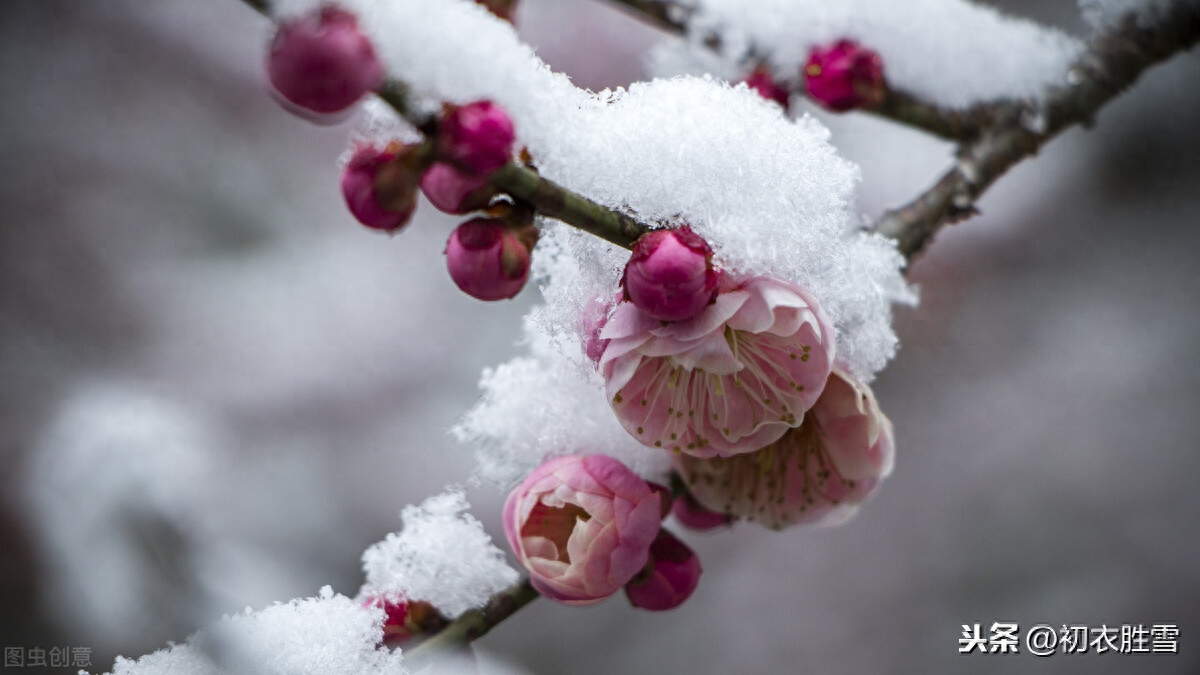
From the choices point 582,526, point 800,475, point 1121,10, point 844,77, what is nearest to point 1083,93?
point 1121,10

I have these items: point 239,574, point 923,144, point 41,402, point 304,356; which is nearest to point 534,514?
point 239,574

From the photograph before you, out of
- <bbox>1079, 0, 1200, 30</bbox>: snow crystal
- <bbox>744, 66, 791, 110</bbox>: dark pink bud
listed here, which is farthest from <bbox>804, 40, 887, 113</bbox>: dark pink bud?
<bbox>1079, 0, 1200, 30</bbox>: snow crystal

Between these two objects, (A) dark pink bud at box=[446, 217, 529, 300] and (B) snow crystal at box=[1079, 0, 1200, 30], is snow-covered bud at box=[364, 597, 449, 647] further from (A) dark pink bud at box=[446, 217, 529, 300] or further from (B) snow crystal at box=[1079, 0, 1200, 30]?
(B) snow crystal at box=[1079, 0, 1200, 30]

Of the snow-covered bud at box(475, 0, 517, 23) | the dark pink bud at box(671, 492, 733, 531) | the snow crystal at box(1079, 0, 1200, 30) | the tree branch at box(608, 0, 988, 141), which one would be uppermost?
the snow crystal at box(1079, 0, 1200, 30)

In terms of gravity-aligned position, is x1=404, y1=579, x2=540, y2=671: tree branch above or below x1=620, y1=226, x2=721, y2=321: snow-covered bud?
below

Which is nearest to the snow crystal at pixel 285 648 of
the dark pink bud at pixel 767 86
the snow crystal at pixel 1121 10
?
the dark pink bud at pixel 767 86

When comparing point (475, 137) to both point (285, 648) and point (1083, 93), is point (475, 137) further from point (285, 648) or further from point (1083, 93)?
point (1083, 93)

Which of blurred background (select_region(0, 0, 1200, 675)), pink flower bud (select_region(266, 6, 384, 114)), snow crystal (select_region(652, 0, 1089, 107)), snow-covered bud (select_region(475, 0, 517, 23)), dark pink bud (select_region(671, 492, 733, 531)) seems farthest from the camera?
blurred background (select_region(0, 0, 1200, 675))
